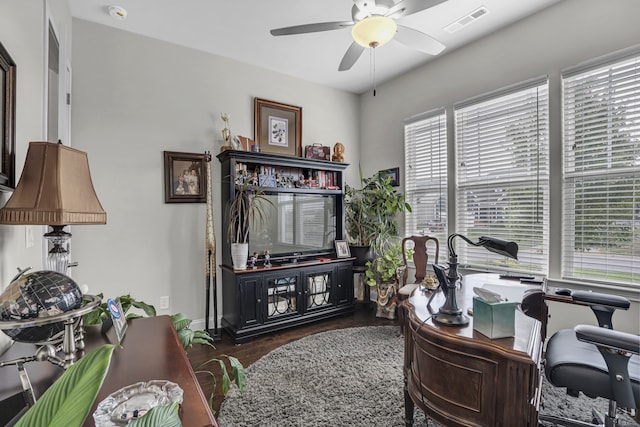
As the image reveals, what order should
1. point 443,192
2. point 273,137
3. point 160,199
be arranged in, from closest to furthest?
point 160,199 → point 443,192 → point 273,137

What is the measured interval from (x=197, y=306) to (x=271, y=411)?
1.70m

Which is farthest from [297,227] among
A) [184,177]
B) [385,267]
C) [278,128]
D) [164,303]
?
[164,303]

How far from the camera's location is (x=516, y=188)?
287 centimetres

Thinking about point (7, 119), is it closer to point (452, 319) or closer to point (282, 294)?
point (452, 319)

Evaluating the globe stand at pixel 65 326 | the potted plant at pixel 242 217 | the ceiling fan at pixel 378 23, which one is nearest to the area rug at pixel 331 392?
the potted plant at pixel 242 217

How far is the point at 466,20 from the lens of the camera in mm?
2789

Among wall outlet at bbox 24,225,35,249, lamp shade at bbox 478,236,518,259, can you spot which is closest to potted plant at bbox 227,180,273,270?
wall outlet at bbox 24,225,35,249

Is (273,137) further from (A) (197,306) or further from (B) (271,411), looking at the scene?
(B) (271,411)

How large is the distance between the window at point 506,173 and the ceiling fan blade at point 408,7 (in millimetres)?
1486

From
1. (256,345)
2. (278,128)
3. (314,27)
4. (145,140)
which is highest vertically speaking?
(314,27)

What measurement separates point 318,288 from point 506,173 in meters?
2.34

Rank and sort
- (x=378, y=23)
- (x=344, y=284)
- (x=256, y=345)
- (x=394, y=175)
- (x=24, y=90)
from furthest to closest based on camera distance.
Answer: (x=394, y=175) < (x=344, y=284) < (x=256, y=345) < (x=378, y=23) < (x=24, y=90)

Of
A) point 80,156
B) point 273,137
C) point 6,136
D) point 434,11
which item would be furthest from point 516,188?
point 6,136

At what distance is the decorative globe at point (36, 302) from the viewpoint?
82cm
